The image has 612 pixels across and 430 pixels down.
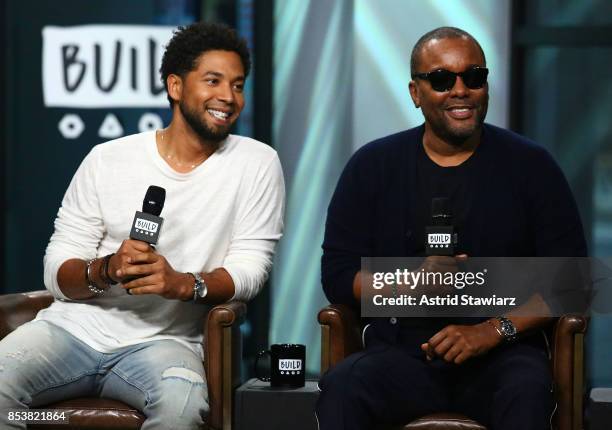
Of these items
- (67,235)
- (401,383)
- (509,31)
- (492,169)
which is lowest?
(401,383)

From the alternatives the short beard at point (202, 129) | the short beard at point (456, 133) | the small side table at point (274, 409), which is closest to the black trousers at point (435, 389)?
the small side table at point (274, 409)

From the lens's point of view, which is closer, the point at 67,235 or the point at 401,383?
the point at 401,383

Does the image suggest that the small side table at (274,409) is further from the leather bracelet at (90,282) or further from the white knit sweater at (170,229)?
the leather bracelet at (90,282)

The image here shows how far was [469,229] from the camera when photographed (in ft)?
12.8

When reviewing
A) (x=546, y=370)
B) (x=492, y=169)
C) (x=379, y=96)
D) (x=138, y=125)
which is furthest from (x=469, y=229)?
(x=138, y=125)

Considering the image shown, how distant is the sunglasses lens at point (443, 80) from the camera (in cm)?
395

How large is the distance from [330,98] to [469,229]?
2.54 m

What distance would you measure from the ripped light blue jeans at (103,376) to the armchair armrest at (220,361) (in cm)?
6

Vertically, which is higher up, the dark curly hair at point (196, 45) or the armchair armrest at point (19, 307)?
the dark curly hair at point (196, 45)

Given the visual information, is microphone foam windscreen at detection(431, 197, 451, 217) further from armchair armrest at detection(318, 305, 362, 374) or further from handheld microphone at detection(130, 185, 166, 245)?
handheld microphone at detection(130, 185, 166, 245)

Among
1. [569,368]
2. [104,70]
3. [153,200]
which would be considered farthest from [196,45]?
[104,70]

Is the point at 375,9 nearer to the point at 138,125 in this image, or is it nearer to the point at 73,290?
the point at 138,125

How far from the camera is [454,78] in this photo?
13.0ft

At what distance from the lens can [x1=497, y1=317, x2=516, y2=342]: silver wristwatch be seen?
3.77 m
